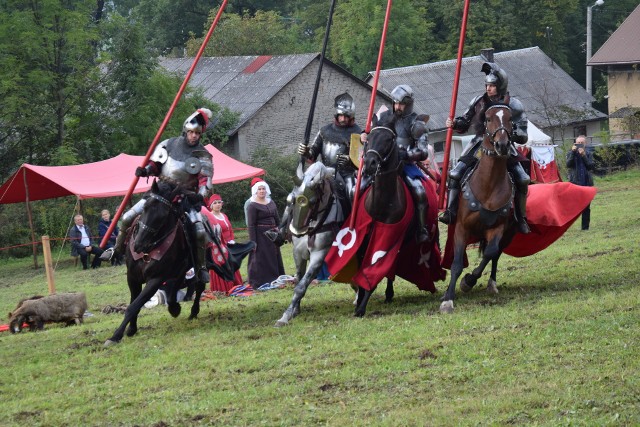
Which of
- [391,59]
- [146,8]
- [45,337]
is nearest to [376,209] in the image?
[45,337]

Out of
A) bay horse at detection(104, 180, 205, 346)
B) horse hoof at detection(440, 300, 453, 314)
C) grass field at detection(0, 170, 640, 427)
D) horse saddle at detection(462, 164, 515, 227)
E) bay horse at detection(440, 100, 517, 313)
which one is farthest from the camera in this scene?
horse saddle at detection(462, 164, 515, 227)

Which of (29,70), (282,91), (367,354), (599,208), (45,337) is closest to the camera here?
(367,354)

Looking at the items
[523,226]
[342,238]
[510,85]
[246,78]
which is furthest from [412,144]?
[510,85]

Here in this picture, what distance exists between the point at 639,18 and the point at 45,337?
43384mm

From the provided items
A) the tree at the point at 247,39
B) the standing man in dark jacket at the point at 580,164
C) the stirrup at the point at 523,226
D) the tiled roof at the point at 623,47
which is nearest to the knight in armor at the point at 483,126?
the stirrup at the point at 523,226

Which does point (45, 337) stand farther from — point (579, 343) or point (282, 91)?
point (282, 91)

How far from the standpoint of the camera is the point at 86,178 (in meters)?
24.3

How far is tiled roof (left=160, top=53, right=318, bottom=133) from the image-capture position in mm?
44750

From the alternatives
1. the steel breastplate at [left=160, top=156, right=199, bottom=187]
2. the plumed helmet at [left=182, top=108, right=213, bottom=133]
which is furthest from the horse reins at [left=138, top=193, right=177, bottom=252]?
the plumed helmet at [left=182, top=108, right=213, bottom=133]

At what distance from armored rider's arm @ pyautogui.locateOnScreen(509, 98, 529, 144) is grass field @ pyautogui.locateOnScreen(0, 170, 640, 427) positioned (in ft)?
5.82

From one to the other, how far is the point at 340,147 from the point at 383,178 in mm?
1127

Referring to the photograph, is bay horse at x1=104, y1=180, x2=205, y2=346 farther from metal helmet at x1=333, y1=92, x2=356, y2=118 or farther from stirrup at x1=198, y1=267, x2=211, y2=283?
metal helmet at x1=333, y1=92, x2=356, y2=118

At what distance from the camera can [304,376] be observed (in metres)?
9.54

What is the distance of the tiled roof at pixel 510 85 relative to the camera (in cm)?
5100
